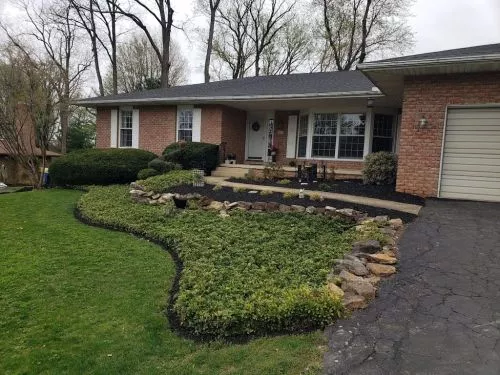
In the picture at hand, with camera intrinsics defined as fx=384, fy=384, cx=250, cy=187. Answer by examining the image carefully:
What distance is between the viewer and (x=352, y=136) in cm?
1319

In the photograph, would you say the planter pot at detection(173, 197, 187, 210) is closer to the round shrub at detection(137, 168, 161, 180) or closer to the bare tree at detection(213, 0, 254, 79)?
the round shrub at detection(137, 168, 161, 180)

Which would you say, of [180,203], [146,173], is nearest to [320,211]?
[180,203]

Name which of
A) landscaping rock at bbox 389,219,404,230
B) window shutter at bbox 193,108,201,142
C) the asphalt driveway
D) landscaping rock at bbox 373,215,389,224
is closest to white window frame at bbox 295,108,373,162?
window shutter at bbox 193,108,201,142

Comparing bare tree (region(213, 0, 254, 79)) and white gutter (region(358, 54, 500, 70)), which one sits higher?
bare tree (region(213, 0, 254, 79))

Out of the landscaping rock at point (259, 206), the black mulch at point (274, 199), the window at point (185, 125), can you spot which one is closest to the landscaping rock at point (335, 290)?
the black mulch at point (274, 199)

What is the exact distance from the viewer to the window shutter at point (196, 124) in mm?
14438

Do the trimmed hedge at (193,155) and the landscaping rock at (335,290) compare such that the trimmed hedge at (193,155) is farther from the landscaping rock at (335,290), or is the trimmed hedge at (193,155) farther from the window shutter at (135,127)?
the landscaping rock at (335,290)

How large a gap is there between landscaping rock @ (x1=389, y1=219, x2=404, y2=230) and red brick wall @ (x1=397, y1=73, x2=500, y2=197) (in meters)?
2.51

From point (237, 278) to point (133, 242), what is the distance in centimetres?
277

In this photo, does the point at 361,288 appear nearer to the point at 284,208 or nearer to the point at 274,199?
the point at 284,208

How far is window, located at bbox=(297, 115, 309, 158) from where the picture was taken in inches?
558

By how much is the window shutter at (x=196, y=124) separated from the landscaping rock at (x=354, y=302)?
11.7 metres

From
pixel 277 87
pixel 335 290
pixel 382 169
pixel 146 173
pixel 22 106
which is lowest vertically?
pixel 335 290

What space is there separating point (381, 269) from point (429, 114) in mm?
5113
